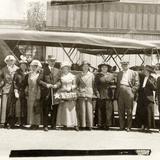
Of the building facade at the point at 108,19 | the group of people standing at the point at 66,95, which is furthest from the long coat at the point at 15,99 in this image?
the building facade at the point at 108,19

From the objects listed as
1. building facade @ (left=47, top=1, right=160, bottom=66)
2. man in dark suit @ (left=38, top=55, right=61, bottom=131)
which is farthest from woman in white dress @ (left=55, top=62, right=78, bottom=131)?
building facade @ (left=47, top=1, right=160, bottom=66)

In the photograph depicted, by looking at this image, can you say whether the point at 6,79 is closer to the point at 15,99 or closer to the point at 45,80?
the point at 15,99

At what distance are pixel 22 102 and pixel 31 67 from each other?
2.52 ft

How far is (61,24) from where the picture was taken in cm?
1633

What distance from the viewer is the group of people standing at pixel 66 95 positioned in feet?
33.0

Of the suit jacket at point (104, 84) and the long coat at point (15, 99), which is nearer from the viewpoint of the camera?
the long coat at point (15, 99)

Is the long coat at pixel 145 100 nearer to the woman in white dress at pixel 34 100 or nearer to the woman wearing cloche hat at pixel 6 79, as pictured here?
the woman in white dress at pixel 34 100

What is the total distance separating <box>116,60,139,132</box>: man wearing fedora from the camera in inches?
404

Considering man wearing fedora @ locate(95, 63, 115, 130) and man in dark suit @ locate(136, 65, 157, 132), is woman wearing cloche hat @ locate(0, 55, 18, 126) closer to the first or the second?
man wearing fedora @ locate(95, 63, 115, 130)

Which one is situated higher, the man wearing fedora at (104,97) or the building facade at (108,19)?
the building facade at (108,19)

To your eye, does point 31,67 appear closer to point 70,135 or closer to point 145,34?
point 70,135

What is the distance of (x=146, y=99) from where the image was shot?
1037 centimetres

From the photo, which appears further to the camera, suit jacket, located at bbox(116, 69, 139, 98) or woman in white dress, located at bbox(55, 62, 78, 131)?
suit jacket, located at bbox(116, 69, 139, 98)

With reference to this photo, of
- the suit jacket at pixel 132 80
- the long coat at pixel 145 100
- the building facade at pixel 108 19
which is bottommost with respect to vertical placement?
the long coat at pixel 145 100
